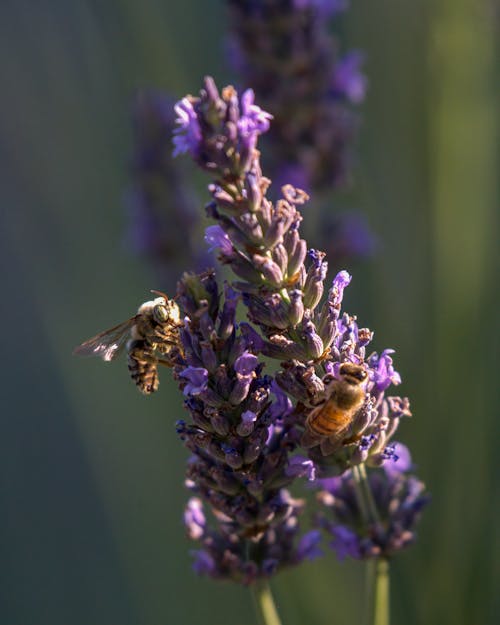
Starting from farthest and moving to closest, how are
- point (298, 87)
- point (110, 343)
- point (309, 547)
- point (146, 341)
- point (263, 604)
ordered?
point (298, 87) → point (110, 343) → point (146, 341) → point (309, 547) → point (263, 604)

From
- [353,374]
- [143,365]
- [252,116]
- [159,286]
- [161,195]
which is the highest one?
[161,195]

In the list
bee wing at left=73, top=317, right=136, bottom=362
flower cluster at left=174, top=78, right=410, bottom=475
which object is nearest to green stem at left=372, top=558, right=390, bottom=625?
flower cluster at left=174, top=78, right=410, bottom=475

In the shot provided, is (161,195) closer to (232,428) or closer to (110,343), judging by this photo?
(110,343)

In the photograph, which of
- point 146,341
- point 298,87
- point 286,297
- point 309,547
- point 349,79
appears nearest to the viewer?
point 286,297

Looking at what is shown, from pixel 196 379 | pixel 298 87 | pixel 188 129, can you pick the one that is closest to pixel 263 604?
pixel 196 379

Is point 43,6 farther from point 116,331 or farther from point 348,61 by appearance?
point 116,331

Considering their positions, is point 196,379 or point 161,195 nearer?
point 196,379
